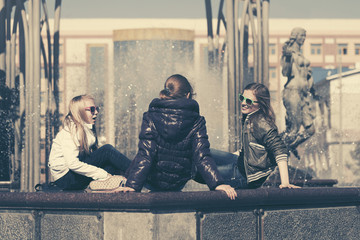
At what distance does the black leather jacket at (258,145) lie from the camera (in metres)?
5.48

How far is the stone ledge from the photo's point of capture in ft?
15.3

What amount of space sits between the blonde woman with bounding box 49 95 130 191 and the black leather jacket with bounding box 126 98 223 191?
362 millimetres

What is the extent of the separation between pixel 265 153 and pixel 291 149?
11.3 meters

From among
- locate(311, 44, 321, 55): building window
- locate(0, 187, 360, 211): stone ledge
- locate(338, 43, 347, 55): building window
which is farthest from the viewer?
locate(311, 44, 321, 55): building window

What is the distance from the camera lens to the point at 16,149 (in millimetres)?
14852

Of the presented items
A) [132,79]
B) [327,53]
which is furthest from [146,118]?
[327,53]

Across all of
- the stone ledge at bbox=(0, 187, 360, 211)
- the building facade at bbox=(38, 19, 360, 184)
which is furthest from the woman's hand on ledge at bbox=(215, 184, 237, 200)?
the building facade at bbox=(38, 19, 360, 184)

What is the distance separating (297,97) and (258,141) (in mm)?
11427

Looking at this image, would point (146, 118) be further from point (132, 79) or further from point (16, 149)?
point (132, 79)

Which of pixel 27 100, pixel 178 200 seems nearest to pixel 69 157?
pixel 178 200

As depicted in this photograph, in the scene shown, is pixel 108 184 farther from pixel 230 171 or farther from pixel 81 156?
pixel 230 171

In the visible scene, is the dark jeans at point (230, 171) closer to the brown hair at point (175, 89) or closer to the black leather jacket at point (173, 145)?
the black leather jacket at point (173, 145)

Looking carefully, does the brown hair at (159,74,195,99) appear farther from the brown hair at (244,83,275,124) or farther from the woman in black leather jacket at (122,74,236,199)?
the brown hair at (244,83,275,124)

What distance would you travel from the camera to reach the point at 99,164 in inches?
223
